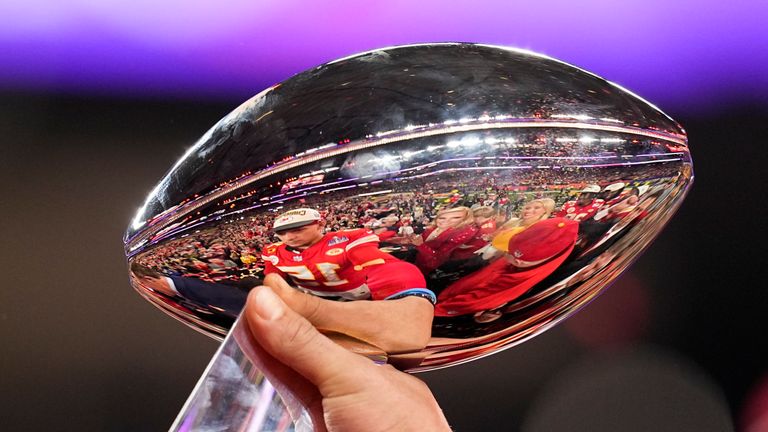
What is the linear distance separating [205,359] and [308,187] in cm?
48

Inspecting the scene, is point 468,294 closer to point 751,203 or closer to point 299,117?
point 299,117

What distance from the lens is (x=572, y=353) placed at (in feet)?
2.43

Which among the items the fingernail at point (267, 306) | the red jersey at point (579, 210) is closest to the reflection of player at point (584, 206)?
the red jersey at point (579, 210)

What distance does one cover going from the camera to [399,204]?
246mm

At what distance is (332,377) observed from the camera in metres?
0.25

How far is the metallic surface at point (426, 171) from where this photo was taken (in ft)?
0.81

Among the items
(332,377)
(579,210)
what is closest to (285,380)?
(332,377)

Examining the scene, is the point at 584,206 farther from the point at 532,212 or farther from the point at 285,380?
the point at 285,380

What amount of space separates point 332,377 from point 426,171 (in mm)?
80

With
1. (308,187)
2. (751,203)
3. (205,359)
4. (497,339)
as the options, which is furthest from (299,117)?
(751,203)

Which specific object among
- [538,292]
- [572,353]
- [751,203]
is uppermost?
[538,292]

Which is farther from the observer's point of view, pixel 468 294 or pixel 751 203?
pixel 751 203

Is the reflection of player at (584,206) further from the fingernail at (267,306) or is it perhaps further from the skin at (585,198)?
the fingernail at (267,306)

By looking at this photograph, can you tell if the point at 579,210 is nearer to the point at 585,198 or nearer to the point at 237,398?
the point at 585,198
